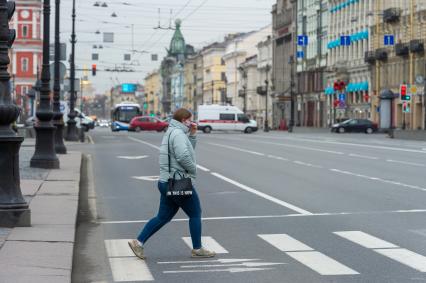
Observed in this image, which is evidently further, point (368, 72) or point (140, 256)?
point (368, 72)

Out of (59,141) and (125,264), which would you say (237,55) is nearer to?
(59,141)

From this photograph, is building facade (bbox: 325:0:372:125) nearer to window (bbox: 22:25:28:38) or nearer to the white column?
the white column

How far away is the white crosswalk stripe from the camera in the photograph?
426 inches

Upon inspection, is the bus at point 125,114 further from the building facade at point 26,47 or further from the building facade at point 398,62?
the building facade at point 26,47

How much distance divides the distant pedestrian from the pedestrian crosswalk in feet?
0.84

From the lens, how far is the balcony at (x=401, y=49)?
90312mm

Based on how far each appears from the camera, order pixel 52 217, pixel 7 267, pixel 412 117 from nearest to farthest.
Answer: pixel 7 267 < pixel 52 217 < pixel 412 117

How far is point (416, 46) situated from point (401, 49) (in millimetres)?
3607

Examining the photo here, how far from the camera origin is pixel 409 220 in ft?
52.0

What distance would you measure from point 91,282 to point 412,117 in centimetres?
8163

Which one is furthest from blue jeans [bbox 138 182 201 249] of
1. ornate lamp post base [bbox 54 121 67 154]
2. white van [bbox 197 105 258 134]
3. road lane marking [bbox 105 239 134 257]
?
white van [bbox 197 105 258 134]

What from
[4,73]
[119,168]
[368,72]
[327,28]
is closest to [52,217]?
[4,73]

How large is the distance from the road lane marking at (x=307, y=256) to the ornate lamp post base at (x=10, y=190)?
2982 millimetres

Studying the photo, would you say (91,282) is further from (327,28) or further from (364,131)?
(327,28)
